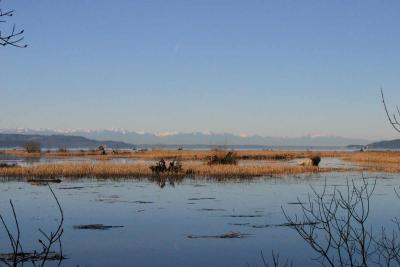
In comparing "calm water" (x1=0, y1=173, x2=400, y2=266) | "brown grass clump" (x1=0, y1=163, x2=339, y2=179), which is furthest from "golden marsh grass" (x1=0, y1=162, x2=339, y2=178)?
"calm water" (x1=0, y1=173, x2=400, y2=266)

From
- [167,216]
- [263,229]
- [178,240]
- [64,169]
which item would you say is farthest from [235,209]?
[64,169]

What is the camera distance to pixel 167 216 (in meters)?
16.9

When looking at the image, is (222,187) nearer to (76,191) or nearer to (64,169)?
(76,191)

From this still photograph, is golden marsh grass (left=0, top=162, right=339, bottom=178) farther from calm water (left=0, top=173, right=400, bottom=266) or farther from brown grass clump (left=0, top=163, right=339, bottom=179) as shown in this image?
calm water (left=0, top=173, right=400, bottom=266)

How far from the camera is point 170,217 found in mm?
16734

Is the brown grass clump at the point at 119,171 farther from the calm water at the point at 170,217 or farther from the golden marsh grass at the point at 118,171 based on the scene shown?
the calm water at the point at 170,217

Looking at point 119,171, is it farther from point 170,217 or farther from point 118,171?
point 170,217

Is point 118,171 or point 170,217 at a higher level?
point 118,171

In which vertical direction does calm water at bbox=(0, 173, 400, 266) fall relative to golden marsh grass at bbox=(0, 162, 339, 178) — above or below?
below

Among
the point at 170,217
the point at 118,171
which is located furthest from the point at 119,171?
the point at 170,217

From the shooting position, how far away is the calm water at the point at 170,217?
11688mm

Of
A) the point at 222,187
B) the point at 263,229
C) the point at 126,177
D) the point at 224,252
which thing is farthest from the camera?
the point at 126,177

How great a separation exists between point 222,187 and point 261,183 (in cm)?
264

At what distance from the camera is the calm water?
11688 mm
